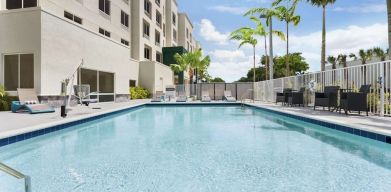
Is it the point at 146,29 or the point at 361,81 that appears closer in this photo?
the point at 361,81

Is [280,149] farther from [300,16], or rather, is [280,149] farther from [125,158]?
[300,16]

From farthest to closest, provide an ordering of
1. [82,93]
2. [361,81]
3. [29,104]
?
[82,93] → [29,104] → [361,81]

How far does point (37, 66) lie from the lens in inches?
442

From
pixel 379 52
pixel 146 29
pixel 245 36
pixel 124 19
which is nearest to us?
pixel 124 19

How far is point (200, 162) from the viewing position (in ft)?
14.3

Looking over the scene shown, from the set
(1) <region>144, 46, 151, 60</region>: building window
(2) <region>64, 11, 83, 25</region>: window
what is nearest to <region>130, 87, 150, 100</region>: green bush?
(1) <region>144, 46, 151, 60</region>: building window

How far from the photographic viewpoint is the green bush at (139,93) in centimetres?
2236

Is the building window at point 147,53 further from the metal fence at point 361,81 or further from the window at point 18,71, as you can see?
the metal fence at point 361,81

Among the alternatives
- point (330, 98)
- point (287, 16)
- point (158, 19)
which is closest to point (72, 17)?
point (330, 98)

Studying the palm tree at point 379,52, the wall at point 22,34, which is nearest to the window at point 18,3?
the wall at point 22,34

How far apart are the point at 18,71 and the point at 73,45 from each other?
2.80m

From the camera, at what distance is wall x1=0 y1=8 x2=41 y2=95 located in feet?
36.9

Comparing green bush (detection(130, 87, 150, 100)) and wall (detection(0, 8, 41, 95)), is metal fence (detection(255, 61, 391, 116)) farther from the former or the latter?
green bush (detection(130, 87, 150, 100))

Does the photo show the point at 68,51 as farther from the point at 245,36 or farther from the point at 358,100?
the point at 245,36
